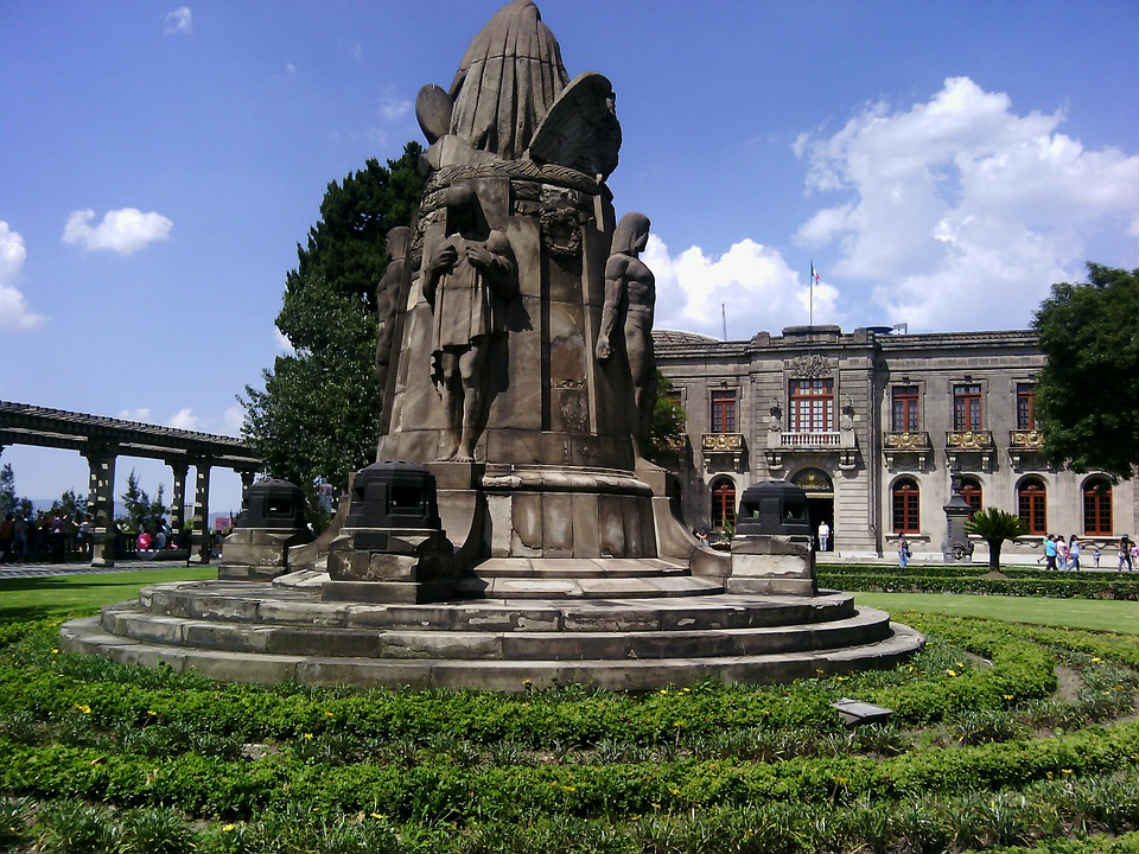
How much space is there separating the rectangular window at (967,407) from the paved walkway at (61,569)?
38.5m

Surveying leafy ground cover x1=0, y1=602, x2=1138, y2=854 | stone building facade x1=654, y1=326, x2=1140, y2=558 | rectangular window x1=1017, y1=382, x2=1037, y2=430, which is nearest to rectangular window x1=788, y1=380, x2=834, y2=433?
stone building facade x1=654, y1=326, x2=1140, y2=558

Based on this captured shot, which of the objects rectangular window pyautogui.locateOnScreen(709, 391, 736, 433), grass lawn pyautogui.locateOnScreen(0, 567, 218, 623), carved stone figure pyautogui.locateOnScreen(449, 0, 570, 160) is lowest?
grass lawn pyautogui.locateOnScreen(0, 567, 218, 623)

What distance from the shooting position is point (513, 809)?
5.22 m

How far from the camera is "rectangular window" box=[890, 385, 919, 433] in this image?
50.9m

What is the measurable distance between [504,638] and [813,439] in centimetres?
4475

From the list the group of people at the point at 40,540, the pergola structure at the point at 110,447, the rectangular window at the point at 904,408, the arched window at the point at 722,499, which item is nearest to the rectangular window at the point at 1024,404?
the rectangular window at the point at 904,408

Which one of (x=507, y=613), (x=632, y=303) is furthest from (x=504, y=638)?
(x=632, y=303)

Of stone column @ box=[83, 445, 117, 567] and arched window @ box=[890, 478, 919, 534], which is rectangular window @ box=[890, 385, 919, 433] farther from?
stone column @ box=[83, 445, 117, 567]

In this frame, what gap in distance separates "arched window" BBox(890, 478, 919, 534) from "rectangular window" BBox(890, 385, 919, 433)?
9.52 feet

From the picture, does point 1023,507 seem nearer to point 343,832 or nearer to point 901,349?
point 901,349

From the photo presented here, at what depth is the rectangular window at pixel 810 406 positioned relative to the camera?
5131 centimetres

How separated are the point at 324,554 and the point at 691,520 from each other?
41.1 metres

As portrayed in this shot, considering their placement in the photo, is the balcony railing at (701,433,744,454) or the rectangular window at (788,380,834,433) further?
the balcony railing at (701,433,744,454)

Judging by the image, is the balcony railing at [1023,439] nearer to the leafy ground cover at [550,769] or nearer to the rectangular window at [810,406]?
the rectangular window at [810,406]
